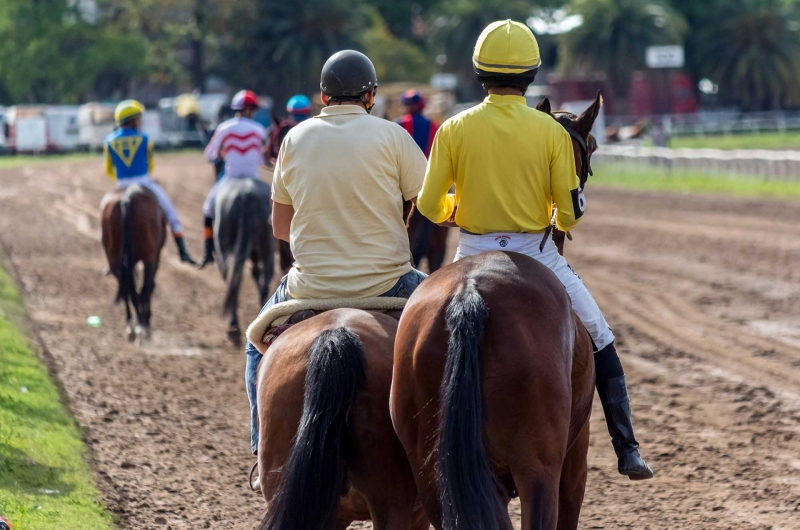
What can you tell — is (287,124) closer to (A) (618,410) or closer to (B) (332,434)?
(A) (618,410)

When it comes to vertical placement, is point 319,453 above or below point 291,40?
above

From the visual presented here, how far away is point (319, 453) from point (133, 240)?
8.24m

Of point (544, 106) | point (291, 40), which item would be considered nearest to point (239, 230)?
point (544, 106)

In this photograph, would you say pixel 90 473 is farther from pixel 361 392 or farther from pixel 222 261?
pixel 222 261

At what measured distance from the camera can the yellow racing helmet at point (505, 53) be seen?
4605 mm

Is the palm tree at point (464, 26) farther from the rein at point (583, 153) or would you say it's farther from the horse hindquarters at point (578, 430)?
the horse hindquarters at point (578, 430)

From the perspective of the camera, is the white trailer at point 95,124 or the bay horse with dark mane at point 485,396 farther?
the white trailer at point 95,124

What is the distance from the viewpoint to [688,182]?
84.6ft

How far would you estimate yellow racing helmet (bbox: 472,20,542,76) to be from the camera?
4.61m

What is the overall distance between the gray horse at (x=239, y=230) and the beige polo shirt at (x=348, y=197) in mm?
6658

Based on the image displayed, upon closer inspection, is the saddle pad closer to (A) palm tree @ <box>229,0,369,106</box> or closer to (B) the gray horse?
(B) the gray horse

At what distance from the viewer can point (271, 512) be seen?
13.2 ft

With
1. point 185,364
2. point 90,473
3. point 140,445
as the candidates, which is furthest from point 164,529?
point 185,364

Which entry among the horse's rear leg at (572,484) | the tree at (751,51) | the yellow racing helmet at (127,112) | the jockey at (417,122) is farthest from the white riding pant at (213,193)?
the tree at (751,51)
